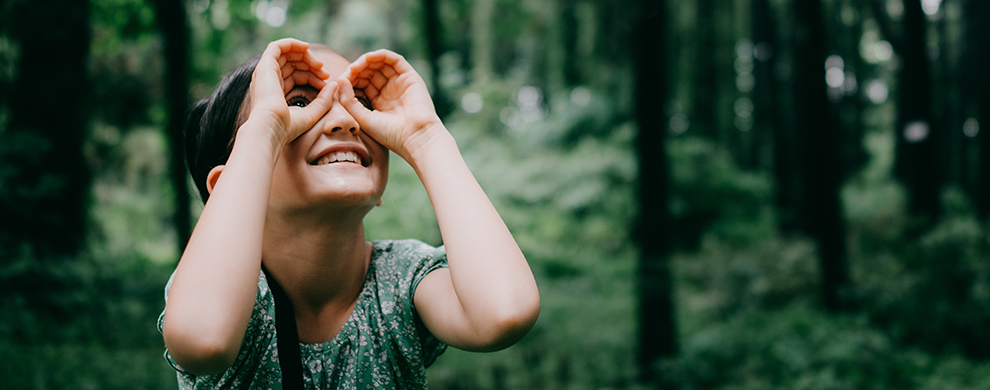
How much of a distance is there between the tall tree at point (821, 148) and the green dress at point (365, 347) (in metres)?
6.86

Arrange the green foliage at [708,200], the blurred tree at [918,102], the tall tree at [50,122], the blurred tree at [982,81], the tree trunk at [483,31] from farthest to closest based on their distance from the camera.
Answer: the green foliage at [708,200], the blurred tree at [982,81], the blurred tree at [918,102], the tree trunk at [483,31], the tall tree at [50,122]

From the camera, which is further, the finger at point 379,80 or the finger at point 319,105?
the finger at point 379,80

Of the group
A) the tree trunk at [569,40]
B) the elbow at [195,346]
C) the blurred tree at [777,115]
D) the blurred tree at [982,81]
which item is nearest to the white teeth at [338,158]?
the elbow at [195,346]

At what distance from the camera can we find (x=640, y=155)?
500 cm

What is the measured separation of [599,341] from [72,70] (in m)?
5.99

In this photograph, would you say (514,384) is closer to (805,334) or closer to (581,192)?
(805,334)

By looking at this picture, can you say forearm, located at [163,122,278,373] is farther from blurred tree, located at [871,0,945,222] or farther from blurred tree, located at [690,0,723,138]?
blurred tree, located at [690,0,723,138]

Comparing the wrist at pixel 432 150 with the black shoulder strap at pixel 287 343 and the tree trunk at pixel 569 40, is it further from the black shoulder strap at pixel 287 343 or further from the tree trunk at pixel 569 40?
the tree trunk at pixel 569 40

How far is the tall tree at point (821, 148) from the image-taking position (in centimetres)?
662

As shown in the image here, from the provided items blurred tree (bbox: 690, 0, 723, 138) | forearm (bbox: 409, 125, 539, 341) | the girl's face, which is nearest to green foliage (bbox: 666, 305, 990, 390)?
forearm (bbox: 409, 125, 539, 341)

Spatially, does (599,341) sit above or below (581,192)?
below

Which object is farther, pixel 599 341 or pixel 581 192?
pixel 581 192

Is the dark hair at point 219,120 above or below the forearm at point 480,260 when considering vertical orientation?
above

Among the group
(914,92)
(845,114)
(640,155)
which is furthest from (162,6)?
(845,114)
